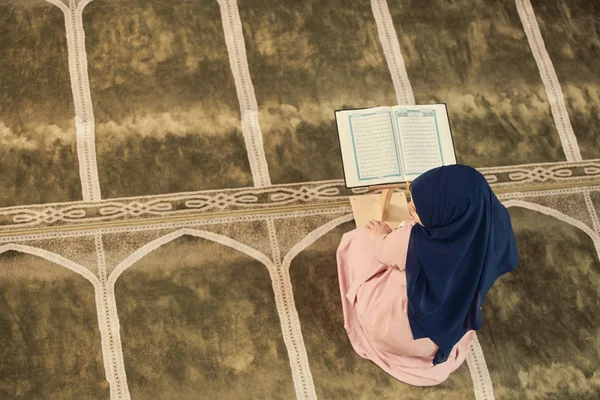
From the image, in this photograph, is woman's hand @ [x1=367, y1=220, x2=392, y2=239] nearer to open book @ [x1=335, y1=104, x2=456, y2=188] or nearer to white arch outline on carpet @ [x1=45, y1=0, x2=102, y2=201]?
open book @ [x1=335, y1=104, x2=456, y2=188]

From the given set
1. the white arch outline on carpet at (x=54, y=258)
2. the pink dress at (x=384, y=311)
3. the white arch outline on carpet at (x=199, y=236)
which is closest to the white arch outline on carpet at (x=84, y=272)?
the white arch outline on carpet at (x=54, y=258)

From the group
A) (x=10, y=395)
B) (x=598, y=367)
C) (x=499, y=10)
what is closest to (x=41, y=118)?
(x=10, y=395)

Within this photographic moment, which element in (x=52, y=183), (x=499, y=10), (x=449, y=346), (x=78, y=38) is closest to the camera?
(x=449, y=346)

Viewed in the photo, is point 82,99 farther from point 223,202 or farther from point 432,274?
point 432,274

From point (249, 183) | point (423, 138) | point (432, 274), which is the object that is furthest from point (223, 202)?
point (432, 274)

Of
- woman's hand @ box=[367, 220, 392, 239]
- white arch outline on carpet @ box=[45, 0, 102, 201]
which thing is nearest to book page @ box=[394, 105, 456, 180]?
woman's hand @ box=[367, 220, 392, 239]

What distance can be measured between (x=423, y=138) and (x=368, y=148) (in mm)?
228

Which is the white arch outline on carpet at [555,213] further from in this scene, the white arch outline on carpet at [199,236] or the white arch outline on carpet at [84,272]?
the white arch outline on carpet at [84,272]

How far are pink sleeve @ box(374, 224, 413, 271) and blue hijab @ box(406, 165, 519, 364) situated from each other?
5cm

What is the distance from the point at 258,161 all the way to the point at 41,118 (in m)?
0.96

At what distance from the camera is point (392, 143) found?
281 cm

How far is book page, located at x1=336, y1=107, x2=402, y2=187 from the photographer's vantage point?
276 centimetres

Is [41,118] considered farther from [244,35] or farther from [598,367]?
[598,367]

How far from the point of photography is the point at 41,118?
3176 mm
